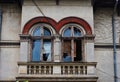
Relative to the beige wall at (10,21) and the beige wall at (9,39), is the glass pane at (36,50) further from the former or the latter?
the beige wall at (10,21)

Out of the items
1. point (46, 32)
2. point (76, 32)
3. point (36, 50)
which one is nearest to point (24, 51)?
point (36, 50)

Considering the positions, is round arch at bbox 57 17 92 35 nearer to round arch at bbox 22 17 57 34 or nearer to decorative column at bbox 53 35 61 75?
round arch at bbox 22 17 57 34

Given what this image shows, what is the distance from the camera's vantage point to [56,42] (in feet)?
67.9

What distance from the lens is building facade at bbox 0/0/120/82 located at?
20078 mm

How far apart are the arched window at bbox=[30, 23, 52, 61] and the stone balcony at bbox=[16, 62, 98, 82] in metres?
0.67

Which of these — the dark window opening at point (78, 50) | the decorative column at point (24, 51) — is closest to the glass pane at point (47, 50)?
the decorative column at point (24, 51)

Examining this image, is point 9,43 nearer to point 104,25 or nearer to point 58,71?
point 58,71

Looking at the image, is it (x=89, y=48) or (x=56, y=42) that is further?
(x=56, y=42)

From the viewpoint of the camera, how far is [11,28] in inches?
848

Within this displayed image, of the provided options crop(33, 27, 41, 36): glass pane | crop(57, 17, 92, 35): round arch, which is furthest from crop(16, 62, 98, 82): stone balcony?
crop(57, 17, 92, 35): round arch

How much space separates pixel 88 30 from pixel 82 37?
1.60 ft

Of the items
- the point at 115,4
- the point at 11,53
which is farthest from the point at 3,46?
the point at 115,4

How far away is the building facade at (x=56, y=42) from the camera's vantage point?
65.9 ft

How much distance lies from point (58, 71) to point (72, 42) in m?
1.88
